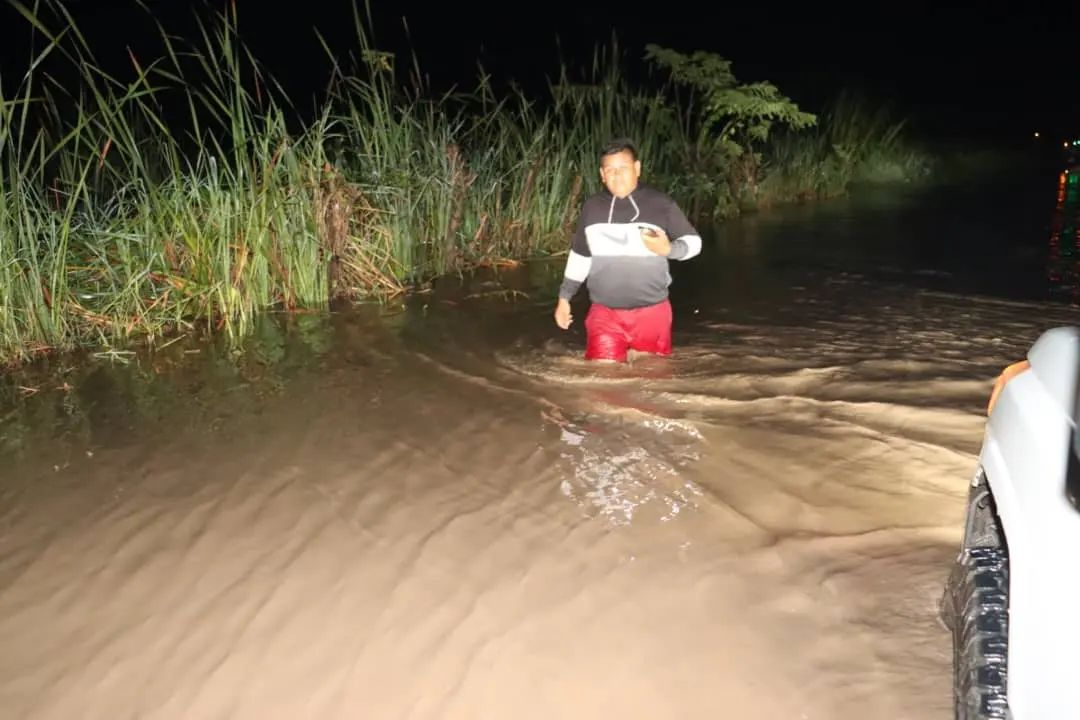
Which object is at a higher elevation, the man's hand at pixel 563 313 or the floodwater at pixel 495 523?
the man's hand at pixel 563 313

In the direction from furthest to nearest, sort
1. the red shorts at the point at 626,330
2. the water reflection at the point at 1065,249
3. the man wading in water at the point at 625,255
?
1. the water reflection at the point at 1065,249
2. the red shorts at the point at 626,330
3. the man wading in water at the point at 625,255

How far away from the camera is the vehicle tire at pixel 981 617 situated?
163cm

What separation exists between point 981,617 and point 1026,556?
1.03ft

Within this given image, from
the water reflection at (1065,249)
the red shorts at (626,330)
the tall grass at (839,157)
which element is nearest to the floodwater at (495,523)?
the red shorts at (626,330)

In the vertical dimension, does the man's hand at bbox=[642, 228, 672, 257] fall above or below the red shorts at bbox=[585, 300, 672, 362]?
above

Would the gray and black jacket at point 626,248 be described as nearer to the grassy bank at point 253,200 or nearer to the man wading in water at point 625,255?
the man wading in water at point 625,255

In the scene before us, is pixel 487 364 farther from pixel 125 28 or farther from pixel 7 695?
pixel 125 28

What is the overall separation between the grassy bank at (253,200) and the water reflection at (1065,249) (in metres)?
4.27

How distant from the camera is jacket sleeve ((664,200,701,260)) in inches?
175

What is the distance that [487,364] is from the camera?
5.18 m

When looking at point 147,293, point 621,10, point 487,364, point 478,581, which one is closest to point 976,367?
point 487,364

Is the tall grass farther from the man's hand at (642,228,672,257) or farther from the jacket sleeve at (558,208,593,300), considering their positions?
the man's hand at (642,228,672,257)

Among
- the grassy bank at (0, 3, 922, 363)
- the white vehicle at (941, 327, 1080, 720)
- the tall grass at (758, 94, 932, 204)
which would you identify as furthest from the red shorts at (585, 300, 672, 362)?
the tall grass at (758, 94, 932, 204)

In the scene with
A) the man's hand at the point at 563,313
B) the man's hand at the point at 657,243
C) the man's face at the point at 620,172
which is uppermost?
the man's face at the point at 620,172
